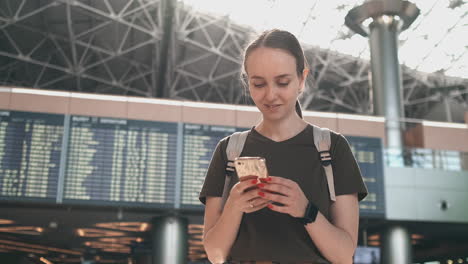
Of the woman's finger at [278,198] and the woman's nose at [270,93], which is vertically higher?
the woman's nose at [270,93]

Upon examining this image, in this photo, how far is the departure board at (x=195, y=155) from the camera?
10.6 metres

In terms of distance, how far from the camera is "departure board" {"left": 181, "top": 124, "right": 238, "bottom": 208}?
10.6m

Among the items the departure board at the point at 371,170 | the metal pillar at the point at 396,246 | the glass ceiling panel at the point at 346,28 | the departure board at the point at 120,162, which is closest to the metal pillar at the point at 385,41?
the departure board at the point at 371,170

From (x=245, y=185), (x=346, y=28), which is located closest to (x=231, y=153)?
(x=245, y=185)

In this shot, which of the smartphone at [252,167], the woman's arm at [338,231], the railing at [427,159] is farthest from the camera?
the railing at [427,159]

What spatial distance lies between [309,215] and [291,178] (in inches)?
8.5

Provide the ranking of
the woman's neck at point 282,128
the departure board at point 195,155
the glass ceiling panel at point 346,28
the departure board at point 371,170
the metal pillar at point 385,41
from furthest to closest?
the glass ceiling panel at point 346,28 → the metal pillar at point 385,41 → the departure board at point 371,170 → the departure board at point 195,155 → the woman's neck at point 282,128

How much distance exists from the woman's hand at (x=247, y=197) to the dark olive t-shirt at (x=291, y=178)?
0.13 metres

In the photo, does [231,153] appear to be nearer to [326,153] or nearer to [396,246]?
[326,153]

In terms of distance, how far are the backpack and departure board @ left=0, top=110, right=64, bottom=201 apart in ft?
29.0

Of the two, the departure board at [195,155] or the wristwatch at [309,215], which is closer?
the wristwatch at [309,215]

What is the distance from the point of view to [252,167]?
1551 mm

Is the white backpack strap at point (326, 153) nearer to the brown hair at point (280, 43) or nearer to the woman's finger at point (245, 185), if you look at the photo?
the brown hair at point (280, 43)

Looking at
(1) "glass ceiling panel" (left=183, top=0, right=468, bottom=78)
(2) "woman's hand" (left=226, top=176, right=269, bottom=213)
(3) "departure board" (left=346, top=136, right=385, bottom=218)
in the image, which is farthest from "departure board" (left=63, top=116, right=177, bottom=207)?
(2) "woman's hand" (left=226, top=176, right=269, bottom=213)
